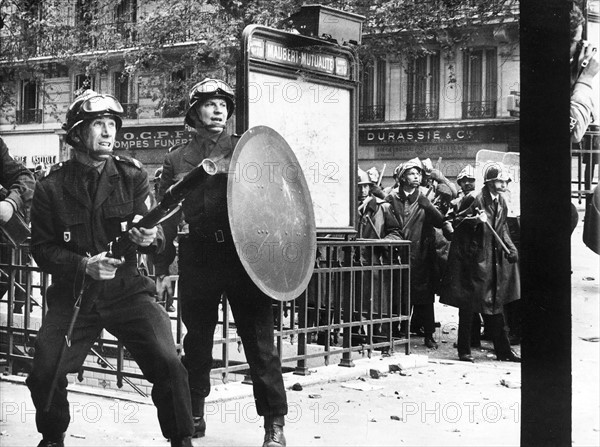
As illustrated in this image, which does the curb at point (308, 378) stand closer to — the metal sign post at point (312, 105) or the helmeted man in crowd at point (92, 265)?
the helmeted man in crowd at point (92, 265)

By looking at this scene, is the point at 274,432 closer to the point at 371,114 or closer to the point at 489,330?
the point at 371,114

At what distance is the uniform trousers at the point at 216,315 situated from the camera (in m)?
4.00

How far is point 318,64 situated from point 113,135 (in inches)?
48.8

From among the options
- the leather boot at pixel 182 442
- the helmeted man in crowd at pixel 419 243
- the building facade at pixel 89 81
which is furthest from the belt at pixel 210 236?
the helmeted man in crowd at pixel 419 243

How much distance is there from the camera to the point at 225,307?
Result: 15.0 feet

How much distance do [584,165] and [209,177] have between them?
1638 mm

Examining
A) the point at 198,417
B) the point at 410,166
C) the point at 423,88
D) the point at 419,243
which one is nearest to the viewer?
the point at 198,417

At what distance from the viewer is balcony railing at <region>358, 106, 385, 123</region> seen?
4.91 meters

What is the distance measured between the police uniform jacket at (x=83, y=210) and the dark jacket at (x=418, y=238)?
343cm

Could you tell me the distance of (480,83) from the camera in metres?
4.70

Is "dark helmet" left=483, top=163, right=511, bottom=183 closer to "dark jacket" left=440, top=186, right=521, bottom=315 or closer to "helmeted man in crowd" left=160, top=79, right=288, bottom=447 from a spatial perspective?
"dark jacket" left=440, top=186, right=521, bottom=315

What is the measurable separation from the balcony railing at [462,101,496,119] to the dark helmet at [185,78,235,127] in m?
Result: 1.19

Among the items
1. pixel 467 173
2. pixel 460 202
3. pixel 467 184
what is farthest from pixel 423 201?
pixel 467 173

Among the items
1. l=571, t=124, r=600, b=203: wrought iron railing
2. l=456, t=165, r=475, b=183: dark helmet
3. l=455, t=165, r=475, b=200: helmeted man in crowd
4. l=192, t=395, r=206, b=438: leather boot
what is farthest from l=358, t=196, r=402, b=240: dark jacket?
l=192, t=395, r=206, b=438: leather boot
